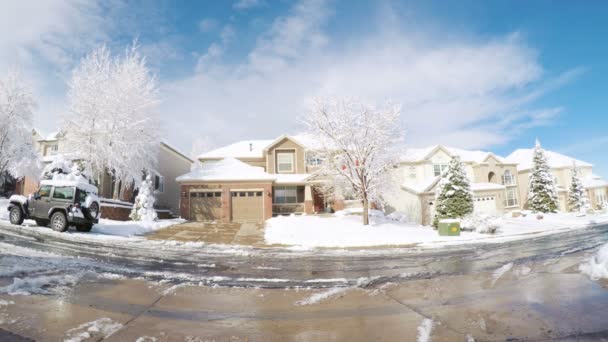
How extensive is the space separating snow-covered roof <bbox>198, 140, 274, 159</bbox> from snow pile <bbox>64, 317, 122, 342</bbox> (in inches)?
1107

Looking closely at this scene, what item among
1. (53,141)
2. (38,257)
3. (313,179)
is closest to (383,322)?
(38,257)

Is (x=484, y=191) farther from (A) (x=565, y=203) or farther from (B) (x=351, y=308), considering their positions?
(B) (x=351, y=308)

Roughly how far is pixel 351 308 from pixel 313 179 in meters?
24.1

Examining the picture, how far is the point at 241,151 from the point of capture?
33.9 metres

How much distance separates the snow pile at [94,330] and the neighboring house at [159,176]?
77.3 ft

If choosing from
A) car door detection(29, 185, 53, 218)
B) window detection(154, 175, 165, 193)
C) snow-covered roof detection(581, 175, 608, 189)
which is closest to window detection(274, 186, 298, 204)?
window detection(154, 175, 165, 193)

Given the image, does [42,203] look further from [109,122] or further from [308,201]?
[308,201]

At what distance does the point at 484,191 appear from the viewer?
3372cm

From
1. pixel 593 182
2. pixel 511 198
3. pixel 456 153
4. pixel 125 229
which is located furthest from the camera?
pixel 593 182

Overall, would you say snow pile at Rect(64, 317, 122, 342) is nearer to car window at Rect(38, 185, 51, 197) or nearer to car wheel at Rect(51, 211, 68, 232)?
car wheel at Rect(51, 211, 68, 232)

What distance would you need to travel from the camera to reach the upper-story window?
40.7 meters

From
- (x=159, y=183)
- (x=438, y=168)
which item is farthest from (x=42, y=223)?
(x=438, y=168)

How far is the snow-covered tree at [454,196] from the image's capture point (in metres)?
23.3

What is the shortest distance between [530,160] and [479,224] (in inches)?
1311
